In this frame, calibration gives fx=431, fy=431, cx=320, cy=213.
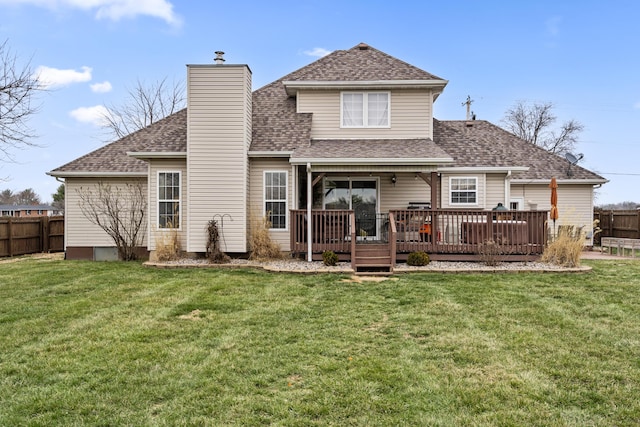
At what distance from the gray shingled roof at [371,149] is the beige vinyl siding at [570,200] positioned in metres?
5.97

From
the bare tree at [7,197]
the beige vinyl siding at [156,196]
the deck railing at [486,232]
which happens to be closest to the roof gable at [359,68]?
the beige vinyl siding at [156,196]

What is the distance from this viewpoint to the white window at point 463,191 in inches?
581

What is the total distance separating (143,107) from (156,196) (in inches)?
761

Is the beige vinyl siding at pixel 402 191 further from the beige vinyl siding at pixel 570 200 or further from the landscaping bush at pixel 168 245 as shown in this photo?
the landscaping bush at pixel 168 245

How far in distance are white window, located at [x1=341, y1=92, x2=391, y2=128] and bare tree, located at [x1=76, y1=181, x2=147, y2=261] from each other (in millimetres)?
7484

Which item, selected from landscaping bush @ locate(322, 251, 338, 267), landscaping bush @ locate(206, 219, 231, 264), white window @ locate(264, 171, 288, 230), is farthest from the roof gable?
landscaping bush @ locate(322, 251, 338, 267)

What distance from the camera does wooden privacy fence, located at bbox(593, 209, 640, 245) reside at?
18.7 m

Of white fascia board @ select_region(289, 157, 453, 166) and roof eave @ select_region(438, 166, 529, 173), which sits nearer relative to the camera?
white fascia board @ select_region(289, 157, 453, 166)

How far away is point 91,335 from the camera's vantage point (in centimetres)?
574

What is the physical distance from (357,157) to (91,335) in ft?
26.8

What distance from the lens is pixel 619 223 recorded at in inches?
769

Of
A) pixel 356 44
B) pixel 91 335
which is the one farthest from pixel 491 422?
pixel 356 44

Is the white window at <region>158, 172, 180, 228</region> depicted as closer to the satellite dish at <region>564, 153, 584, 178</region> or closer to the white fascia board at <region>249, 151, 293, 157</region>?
the white fascia board at <region>249, 151, 293, 157</region>

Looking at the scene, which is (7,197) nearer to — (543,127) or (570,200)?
(543,127)
